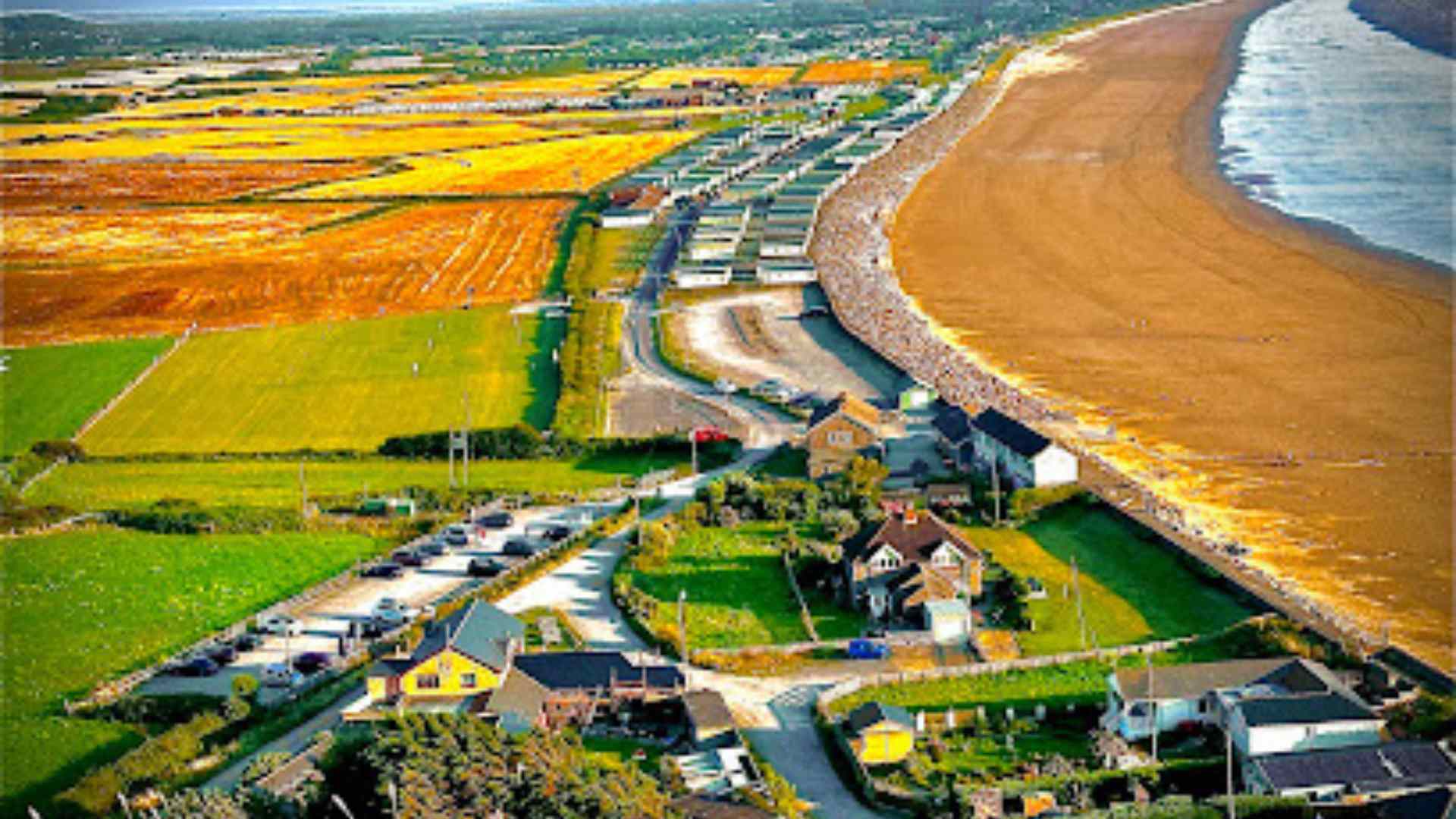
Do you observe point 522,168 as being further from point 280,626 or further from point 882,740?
point 882,740

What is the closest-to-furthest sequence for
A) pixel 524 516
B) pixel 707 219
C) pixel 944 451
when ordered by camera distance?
pixel 524 516 < pixel 944 451 < pixel 707 219

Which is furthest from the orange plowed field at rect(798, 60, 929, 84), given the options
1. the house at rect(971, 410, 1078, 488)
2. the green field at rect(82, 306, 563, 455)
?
the house at rect(971, 410, 1078, 488)

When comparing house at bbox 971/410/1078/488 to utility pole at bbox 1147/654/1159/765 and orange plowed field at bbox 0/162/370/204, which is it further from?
orange plowed field at bbox 0/162/370/204

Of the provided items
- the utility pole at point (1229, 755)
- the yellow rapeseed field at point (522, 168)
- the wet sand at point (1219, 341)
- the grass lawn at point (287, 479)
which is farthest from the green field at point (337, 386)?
the yellow rapeseed field at point (522, 168)

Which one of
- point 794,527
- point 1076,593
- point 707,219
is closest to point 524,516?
point 794,527

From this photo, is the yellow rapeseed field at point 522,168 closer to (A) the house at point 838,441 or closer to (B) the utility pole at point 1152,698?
(A) the house at point 838,441

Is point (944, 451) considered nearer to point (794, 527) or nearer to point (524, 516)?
point (794, 527)

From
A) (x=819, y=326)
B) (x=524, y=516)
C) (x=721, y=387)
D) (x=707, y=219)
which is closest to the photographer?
(x=524, y=516)
